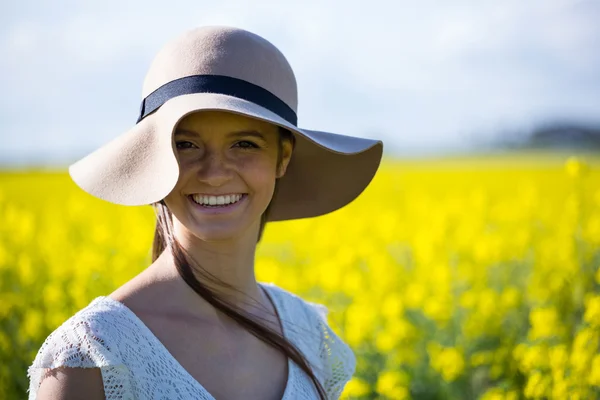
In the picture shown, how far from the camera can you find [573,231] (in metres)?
4.10

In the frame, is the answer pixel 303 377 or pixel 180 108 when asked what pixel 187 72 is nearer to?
pixel 180 108

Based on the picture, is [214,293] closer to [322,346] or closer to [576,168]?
[322,346]

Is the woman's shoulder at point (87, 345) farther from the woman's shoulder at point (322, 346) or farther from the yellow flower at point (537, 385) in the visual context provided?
the yellow flower at point (537, 385)

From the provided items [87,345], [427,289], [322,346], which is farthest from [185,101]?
[427,289]

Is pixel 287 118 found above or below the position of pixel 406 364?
above

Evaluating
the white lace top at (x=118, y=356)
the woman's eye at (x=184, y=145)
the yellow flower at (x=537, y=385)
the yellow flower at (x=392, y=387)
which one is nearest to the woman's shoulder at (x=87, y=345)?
the white lace top at (x=118, y=356)

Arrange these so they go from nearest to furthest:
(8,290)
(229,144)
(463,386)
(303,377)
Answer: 1. (229,144)
2. (303,377)
3. (463,386)
4. (8,290)

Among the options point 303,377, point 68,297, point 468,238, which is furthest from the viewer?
point 468,238

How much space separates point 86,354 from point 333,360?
0.78m

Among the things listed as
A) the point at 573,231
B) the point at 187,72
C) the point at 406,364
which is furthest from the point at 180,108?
the point at 573,231

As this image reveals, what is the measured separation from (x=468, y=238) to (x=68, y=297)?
8.63ft

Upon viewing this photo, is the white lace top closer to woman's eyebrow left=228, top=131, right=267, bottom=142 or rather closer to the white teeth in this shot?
the white teeth

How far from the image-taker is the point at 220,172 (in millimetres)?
1387

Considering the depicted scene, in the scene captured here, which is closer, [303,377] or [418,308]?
[303,377]
